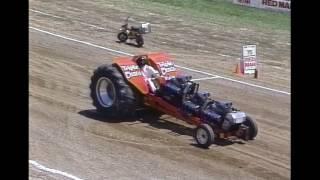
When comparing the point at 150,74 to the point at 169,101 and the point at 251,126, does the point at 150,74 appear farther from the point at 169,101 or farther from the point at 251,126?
the point at 251,126

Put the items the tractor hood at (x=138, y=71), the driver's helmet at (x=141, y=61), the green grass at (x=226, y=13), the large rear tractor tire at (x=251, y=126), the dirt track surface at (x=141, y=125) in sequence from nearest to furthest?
the dirt track surface at (x=141, y=125)
the large rear tractor tire at (x=251, y=126)
the tractor hood at (x=138, y=71)
the driver's helmet at (x=141, y=61)
the green grass at (x=226, y=13)

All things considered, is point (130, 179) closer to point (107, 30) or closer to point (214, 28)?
point (107, 30)

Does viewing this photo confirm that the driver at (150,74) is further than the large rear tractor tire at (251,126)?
Yes

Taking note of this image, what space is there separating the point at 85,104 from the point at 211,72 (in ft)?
18.1

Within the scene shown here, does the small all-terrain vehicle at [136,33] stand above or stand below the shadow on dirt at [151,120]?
above

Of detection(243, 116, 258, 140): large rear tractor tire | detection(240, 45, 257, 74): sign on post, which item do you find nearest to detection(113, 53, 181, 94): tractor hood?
detection(243, 116, 258, 140): large rear tractor tire

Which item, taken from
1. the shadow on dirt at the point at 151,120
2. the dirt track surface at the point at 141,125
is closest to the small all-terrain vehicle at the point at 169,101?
the shadow on dirt at the point at 151,120

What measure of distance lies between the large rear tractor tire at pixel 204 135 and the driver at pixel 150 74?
1488mm

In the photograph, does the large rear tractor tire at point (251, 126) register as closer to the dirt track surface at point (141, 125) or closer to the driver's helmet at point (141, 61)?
the dirt track surface at point (141, 125)

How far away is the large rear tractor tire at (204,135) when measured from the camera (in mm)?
9430

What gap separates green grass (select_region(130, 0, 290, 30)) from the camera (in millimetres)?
27078

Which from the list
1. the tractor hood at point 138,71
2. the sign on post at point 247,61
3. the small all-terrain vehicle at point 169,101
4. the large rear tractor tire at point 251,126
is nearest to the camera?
the small all-terrain vehicle at point 169,101

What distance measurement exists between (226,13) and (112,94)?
1887 cm
